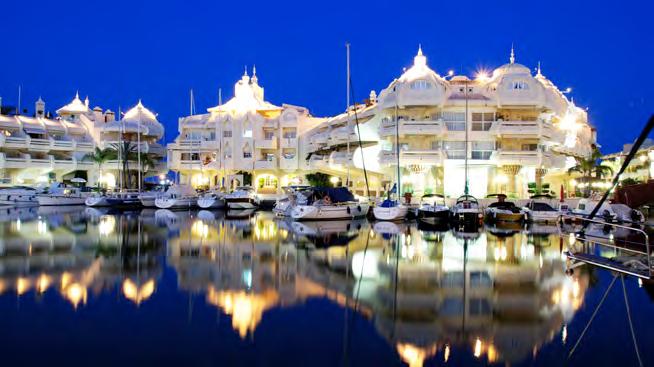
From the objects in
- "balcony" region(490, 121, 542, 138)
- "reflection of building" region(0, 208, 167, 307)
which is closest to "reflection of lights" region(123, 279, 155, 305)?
"reflection of building" region(0, 208, 167, 307)

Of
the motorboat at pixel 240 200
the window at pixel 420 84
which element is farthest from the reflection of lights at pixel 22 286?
the motorboat at pixel 240 200

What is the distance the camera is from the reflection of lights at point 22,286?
1338 cm

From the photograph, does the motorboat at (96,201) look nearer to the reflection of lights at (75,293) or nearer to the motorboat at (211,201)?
the motorboat at (211,201)

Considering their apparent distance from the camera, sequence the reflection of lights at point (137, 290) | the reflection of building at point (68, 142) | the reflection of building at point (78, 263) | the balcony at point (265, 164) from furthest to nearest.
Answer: the reflection of building at point (68, 142)
the balcony at point (265, 164)
the reflection of building at point (78, 263)
the reflection of lights at point (137, 290)

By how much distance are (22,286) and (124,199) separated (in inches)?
1950

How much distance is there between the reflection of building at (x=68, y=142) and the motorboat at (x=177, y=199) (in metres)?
18.4

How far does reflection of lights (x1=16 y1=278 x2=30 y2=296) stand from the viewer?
13.4m

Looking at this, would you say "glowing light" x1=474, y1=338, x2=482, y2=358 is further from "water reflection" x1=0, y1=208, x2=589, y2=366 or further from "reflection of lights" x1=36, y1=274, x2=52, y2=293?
"reflection of lights" x1=36, y1=274, x2=52, y2=293

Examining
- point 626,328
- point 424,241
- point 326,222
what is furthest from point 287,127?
point 626,328

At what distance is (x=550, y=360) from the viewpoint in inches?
339

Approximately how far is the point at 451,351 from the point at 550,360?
156 centimetres

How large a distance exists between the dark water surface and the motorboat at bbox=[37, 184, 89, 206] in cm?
4233

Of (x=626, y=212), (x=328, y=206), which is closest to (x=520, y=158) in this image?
(x=626, y=212)

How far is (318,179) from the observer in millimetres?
67125
